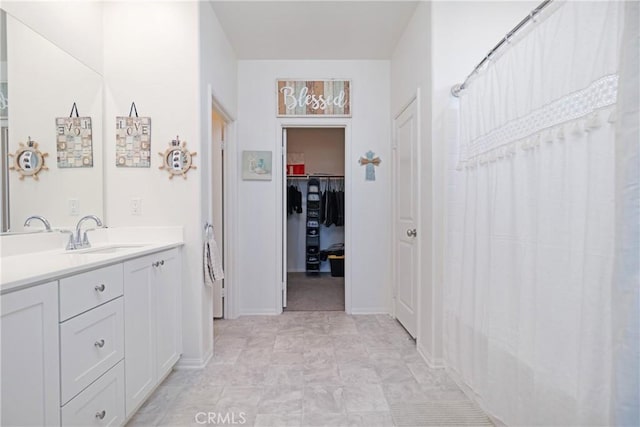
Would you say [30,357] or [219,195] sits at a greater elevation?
[219,195]

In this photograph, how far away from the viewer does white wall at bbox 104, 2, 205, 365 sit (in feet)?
6.75

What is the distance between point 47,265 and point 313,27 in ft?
8.25

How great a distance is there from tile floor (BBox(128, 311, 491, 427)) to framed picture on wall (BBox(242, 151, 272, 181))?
1511mm

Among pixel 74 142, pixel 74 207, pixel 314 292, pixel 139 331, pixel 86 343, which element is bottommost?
pixel 314 292

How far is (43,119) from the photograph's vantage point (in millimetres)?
1723

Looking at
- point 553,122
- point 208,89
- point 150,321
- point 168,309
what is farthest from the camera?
point 208,89

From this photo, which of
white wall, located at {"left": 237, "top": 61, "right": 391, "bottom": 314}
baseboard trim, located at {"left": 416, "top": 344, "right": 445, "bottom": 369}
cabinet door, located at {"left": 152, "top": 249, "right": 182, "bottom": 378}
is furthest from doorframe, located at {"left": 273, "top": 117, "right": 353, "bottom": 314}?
cabinet door, located at {"left": 152, "top": 249, "right": 182, "bottom": 378}

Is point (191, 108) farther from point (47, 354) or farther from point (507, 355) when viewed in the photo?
point (507, 355)

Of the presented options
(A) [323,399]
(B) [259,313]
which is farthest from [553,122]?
(B) [259,313]

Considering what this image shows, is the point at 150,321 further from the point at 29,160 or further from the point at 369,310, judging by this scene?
the point at 369,310

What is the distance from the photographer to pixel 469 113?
1821mm

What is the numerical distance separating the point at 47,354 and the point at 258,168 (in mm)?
2357

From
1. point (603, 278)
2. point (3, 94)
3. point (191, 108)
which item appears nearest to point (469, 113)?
point (603, 278)

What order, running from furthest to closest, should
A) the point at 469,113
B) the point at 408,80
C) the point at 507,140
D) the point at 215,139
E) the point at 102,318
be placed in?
the point at 215,139 < the point at 408,80 < the point at 469,113 < the point at 507,140 < the point at 102,318
